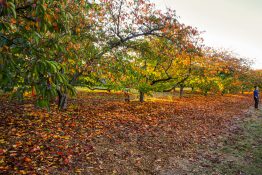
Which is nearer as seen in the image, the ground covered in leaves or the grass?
the ground covered in leaves

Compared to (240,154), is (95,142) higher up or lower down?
higher up

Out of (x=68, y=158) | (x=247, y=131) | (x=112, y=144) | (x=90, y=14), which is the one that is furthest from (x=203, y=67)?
Result: (x=68, y=158)

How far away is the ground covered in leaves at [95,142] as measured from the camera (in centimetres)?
589

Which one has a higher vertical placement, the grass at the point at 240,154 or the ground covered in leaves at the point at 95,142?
the ground covered in leaves at the point at 95,142

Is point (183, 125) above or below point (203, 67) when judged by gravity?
below

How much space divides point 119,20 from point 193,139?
22.8 ft

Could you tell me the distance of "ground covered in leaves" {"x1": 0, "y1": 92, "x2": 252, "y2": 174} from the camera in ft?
19.3

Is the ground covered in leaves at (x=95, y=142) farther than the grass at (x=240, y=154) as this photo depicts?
No

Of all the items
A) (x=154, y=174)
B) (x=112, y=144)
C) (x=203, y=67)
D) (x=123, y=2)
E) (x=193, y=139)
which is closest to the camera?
(x=154, y=174)

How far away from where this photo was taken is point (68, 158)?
6191 mm

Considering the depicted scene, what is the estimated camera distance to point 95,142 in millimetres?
7750

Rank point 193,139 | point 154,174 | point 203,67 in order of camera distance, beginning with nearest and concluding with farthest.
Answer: point 154,174 < point 193,139 < point 203,67

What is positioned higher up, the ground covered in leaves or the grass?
the ground covered in leaves

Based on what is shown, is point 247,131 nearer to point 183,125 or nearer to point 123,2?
point 183,125
